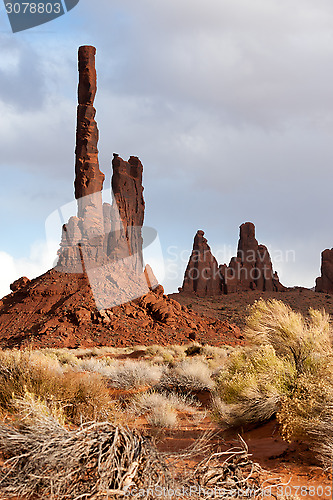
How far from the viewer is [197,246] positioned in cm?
7944

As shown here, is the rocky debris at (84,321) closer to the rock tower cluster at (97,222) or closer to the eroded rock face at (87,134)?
the rock tower cluster at (97,222)

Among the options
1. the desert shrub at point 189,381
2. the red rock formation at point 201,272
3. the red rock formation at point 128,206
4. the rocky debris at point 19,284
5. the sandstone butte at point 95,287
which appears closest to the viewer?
the desert shrub at point 189,381

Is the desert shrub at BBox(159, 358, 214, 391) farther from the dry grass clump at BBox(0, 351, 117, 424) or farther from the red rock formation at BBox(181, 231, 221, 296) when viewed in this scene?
the red rock formation at BBox(181, 231, 221, 296)

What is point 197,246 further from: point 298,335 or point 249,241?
point 298,335

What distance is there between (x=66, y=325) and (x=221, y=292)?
153 ft

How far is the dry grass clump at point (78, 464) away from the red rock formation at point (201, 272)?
71852 mm

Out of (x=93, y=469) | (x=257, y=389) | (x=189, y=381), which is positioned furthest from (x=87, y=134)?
(x=93, y=469)

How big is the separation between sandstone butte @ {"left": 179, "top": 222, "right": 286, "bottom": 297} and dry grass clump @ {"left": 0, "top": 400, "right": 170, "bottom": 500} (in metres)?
71.6

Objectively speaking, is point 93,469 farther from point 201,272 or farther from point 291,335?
point 201,272

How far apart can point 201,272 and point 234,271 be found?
280 inches

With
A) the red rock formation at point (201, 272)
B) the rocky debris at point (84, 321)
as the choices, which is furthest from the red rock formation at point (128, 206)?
the red rock formation at point (201, 272)

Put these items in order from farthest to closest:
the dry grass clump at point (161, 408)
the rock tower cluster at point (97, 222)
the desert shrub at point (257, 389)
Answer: the rock tower cluster at point (97, 222) → the dry grass clump at point (161, 408) → the desert shrub at point (257, 389)

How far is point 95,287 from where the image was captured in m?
40.2

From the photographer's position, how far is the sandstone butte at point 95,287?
35.3 meters
